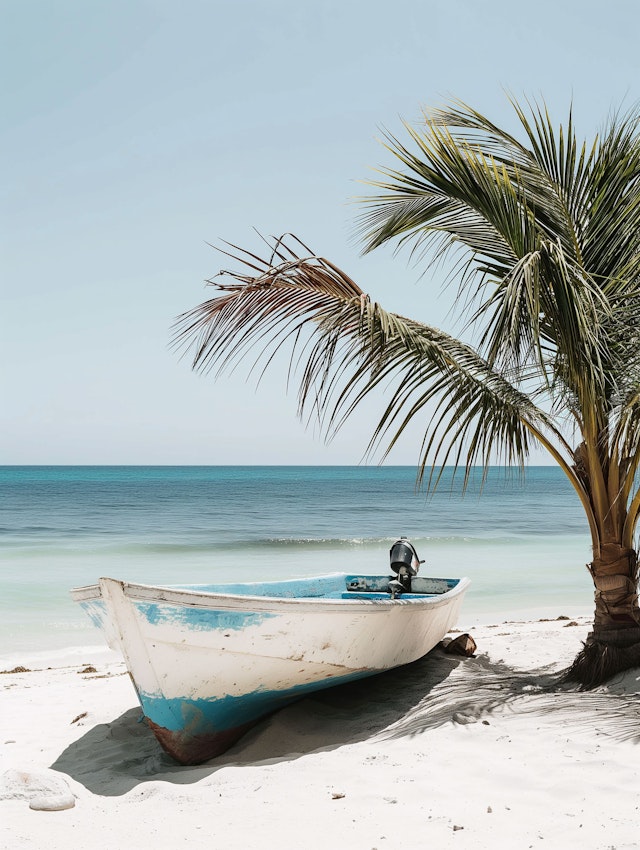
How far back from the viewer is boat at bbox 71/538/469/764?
4.27 m

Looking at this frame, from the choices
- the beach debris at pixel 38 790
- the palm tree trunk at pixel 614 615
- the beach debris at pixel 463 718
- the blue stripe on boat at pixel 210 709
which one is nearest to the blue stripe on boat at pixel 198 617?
the blue stripe on boat at pixel 210 709

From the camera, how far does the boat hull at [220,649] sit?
14.0ft

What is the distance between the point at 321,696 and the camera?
566 centimetres

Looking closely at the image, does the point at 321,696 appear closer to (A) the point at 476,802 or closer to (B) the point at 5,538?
(A) the point at 476,802

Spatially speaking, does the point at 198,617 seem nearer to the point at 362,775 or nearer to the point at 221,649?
the point at 221,649

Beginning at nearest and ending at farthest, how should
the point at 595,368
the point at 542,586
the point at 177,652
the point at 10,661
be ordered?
1. the point at 177,652
2. the point at 595,368
3. the point at 10,661
4. the point at 542,586

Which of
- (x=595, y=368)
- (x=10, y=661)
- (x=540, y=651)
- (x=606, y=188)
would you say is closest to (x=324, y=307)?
(x=595, y=368)

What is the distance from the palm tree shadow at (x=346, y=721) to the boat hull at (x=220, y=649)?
0.20 metres

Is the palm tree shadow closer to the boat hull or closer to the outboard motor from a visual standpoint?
the boat hull

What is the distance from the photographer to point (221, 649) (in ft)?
14.4

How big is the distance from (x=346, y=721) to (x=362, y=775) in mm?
1274

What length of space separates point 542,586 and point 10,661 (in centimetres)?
1097

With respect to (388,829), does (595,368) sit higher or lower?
higher

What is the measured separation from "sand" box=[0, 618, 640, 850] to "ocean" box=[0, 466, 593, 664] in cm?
163
